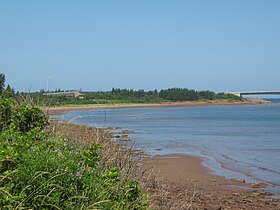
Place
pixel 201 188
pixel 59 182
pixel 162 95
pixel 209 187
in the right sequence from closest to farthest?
pixel 59 182
pixel 201 188
pixel 209 187
pixel 162 95

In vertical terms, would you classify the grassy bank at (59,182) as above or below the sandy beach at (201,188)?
above

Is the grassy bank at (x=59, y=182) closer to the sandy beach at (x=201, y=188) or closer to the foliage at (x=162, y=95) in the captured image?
the sandy beach at (x=201, y=188)

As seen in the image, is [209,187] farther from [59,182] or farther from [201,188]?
[59,182]

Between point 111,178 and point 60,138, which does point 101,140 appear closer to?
point 60,138

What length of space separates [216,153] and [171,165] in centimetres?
525

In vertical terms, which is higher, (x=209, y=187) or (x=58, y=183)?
(x=58, y=183)

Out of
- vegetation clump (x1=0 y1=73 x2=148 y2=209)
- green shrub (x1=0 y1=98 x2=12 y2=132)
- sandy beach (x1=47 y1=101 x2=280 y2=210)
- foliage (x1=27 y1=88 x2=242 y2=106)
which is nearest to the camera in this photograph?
vegetation clump (x1=0 y1=73 x2=148 y2=209)

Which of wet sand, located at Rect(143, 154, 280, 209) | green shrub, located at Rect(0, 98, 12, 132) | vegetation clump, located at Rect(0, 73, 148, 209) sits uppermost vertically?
green shrub, located at Rect(0, 98, 12, 132)

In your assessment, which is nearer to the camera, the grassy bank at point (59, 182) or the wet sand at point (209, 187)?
the grassy bank at point (59, 182)

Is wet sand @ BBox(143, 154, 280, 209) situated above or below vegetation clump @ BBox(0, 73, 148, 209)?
below

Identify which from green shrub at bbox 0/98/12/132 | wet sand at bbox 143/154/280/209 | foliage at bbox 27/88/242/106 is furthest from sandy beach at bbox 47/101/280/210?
foliage at bbox 27/88/242/106

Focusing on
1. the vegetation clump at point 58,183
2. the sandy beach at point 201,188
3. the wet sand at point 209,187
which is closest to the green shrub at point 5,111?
the sandy beach at point 201,188

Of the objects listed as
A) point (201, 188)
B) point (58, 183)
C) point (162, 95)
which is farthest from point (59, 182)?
point (162, 95)

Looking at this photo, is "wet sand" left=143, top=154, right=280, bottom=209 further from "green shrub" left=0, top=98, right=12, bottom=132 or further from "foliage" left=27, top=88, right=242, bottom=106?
"foliage" left=27, top=88, right=242, bottom=106
